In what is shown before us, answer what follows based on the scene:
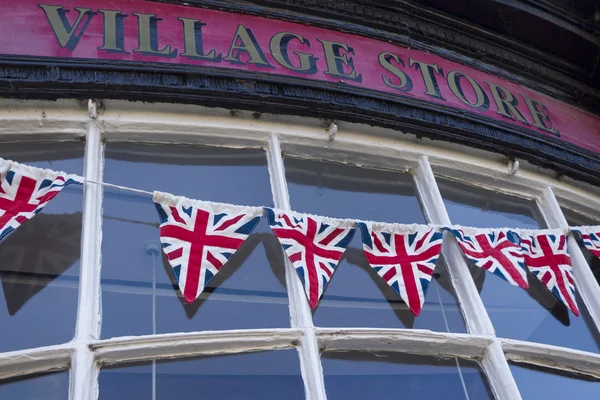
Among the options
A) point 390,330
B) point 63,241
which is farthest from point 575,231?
point 63,241

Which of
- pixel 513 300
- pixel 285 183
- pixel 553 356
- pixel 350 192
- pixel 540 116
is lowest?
pixel 553 356

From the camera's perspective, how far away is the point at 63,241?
3.32 m

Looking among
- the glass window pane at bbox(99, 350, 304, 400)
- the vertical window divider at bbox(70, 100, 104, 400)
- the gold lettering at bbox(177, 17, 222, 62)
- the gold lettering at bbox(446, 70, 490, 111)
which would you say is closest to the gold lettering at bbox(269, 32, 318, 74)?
the gold lettering at bbox(177, 17, 222, 62)

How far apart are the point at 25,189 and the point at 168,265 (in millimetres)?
674

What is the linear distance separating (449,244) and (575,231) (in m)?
0.83

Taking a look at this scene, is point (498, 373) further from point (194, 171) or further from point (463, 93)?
point (463, 93)

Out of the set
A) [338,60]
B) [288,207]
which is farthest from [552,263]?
[338,60]

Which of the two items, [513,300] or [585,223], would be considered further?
[585,223]

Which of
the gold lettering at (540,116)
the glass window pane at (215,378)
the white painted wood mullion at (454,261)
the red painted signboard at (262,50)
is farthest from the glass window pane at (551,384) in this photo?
the gold lettering at (540,116)

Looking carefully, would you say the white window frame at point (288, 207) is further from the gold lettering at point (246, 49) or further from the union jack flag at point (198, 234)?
the gold lettering at point (246, 49)

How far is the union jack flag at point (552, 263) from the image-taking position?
394 centimetres

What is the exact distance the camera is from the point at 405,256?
365 centimetres

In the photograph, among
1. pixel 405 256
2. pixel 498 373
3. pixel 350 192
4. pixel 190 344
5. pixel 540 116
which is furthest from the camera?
pixel 540 116

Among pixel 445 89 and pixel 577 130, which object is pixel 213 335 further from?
pixel 577 130
